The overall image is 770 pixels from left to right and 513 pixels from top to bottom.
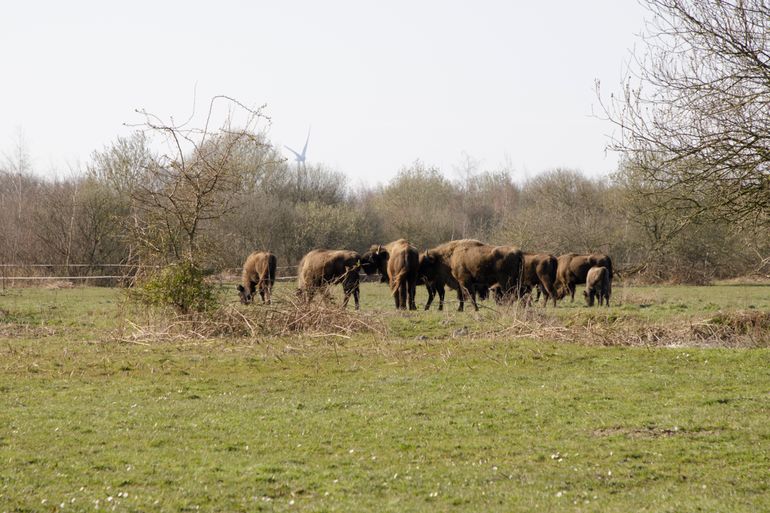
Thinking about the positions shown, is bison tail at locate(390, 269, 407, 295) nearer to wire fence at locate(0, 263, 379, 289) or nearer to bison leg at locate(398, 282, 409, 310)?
bison leg at locate(398, 282, 409, 310)

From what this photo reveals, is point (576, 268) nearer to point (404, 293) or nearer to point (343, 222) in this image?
point (404, 293)

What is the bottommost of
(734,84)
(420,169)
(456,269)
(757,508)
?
(757,508)

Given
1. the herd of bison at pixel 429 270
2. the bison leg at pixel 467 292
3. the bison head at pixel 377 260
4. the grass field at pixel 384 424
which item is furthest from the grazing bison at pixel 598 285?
the grass field at pixel 384 424

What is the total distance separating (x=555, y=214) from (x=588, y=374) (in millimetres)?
52935

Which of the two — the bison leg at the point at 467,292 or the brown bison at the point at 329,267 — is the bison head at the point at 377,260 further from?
the bison leg at the point at 467,292

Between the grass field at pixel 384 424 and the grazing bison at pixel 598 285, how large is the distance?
15367 mm

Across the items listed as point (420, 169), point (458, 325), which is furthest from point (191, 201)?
point (420, 169)

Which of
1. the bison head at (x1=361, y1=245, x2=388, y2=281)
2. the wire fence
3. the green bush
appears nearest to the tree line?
the wire fence

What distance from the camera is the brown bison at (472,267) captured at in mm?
33125

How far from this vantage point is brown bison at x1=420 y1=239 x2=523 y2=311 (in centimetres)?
3312

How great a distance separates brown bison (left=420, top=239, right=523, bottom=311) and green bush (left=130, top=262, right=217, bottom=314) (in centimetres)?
1270

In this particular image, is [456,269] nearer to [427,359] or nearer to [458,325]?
[458,325]

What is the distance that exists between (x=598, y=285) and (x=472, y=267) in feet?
20.2

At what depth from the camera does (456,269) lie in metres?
33.7
